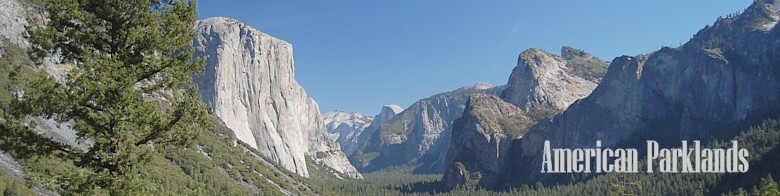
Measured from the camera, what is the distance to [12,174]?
76.3 meters

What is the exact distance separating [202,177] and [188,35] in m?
127

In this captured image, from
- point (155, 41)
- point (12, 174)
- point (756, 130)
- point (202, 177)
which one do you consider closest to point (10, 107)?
point (155, 41)

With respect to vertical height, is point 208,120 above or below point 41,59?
below

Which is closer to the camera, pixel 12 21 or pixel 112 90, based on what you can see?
pixel 112 90

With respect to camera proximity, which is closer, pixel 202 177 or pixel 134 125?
pixel 134 125

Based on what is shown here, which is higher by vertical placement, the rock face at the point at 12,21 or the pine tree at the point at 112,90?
the rock face at the point at 12,21

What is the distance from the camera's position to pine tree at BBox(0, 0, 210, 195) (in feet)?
53.4

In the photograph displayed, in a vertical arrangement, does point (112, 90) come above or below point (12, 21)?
below

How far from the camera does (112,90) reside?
54.5 ft

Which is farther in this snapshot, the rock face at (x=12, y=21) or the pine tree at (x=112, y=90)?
the rock face at (x=12, y=21)

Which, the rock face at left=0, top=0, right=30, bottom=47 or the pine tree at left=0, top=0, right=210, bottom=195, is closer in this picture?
the pine tree at left=0, top=0, right=210, bottom=195

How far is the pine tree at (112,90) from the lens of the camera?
16281mm

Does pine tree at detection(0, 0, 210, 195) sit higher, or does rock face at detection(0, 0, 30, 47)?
rock face at detection(0, 0, 30, 47)

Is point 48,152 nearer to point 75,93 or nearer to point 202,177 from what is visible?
point 75,93
